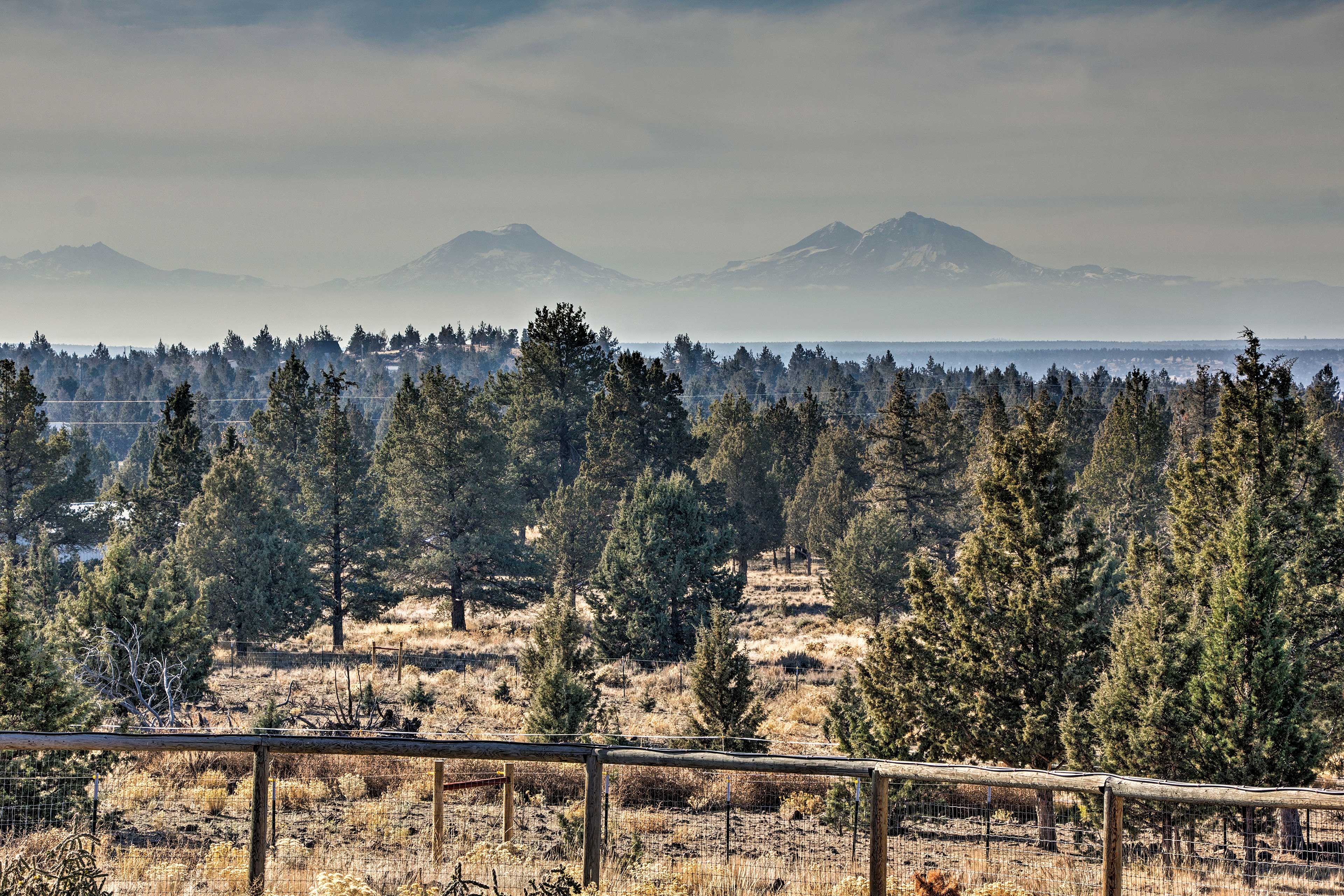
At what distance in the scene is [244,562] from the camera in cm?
3806

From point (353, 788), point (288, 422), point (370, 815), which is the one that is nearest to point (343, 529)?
point (288, 422)

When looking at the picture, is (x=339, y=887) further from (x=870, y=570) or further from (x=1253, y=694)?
(x=870, y=570)

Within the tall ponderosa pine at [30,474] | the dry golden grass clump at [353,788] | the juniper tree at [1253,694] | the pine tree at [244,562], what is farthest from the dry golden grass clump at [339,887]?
the tall ponderosa pine at [30,474]

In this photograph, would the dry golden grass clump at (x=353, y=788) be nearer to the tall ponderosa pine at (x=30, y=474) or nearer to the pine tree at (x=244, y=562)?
the pine tree at (x=244, y=562)

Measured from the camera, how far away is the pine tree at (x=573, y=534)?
48094 millimetres

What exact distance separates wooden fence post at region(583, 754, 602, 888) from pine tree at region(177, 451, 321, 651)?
3498 centimetres

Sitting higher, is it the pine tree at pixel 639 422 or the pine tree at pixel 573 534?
the pine tree at pixel 639 422

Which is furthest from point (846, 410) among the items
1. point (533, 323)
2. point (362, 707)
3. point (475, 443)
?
point (362, 707)

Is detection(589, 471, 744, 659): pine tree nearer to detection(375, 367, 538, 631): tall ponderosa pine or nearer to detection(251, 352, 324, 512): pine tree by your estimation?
detection(375, 367, 538, 631): tall ponderosa pine

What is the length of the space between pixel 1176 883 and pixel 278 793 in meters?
9.44

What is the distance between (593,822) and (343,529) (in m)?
39.2

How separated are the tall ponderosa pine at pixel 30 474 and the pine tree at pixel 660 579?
27475 mm

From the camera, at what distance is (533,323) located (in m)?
60.9

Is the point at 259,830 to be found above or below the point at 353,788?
above
